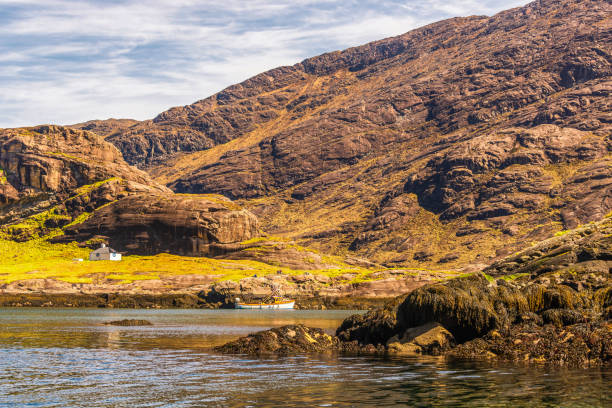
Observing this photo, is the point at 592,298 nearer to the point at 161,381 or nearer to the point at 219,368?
the point at 219,368

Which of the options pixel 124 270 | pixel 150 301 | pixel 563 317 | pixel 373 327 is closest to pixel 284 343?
pixel 373 327

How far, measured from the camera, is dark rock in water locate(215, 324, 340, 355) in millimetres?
44281

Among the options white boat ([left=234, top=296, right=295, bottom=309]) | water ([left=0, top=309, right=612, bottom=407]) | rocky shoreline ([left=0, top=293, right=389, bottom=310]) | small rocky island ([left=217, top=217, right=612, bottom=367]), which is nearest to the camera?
water ([left=0, top=309, right=612, bottom=407])

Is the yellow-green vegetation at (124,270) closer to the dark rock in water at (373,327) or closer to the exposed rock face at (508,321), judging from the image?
the dark rock in water at (373,327)

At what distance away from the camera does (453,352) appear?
39.3m

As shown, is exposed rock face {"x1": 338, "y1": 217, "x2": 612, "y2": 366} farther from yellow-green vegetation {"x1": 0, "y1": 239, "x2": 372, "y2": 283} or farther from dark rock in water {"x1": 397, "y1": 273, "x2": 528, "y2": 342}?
yellow-green vegetation {"x1": 0, "y1": 239, "x2": 372, "y2": 283}

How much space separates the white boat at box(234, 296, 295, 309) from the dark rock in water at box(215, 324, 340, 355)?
344 ft

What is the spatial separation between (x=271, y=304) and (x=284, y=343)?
109909mm

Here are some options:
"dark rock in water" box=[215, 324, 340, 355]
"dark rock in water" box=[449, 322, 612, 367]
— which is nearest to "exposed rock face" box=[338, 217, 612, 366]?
"dark rock in water" box=[449, 322, 612, 367]

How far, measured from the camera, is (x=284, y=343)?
149 ft

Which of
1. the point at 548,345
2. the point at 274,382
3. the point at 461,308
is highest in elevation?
the point at 461,308

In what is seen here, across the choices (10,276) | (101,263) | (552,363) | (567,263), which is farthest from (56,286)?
(552,363)

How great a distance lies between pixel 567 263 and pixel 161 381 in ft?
130

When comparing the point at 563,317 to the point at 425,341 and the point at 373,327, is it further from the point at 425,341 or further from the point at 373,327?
the point at 373,327
